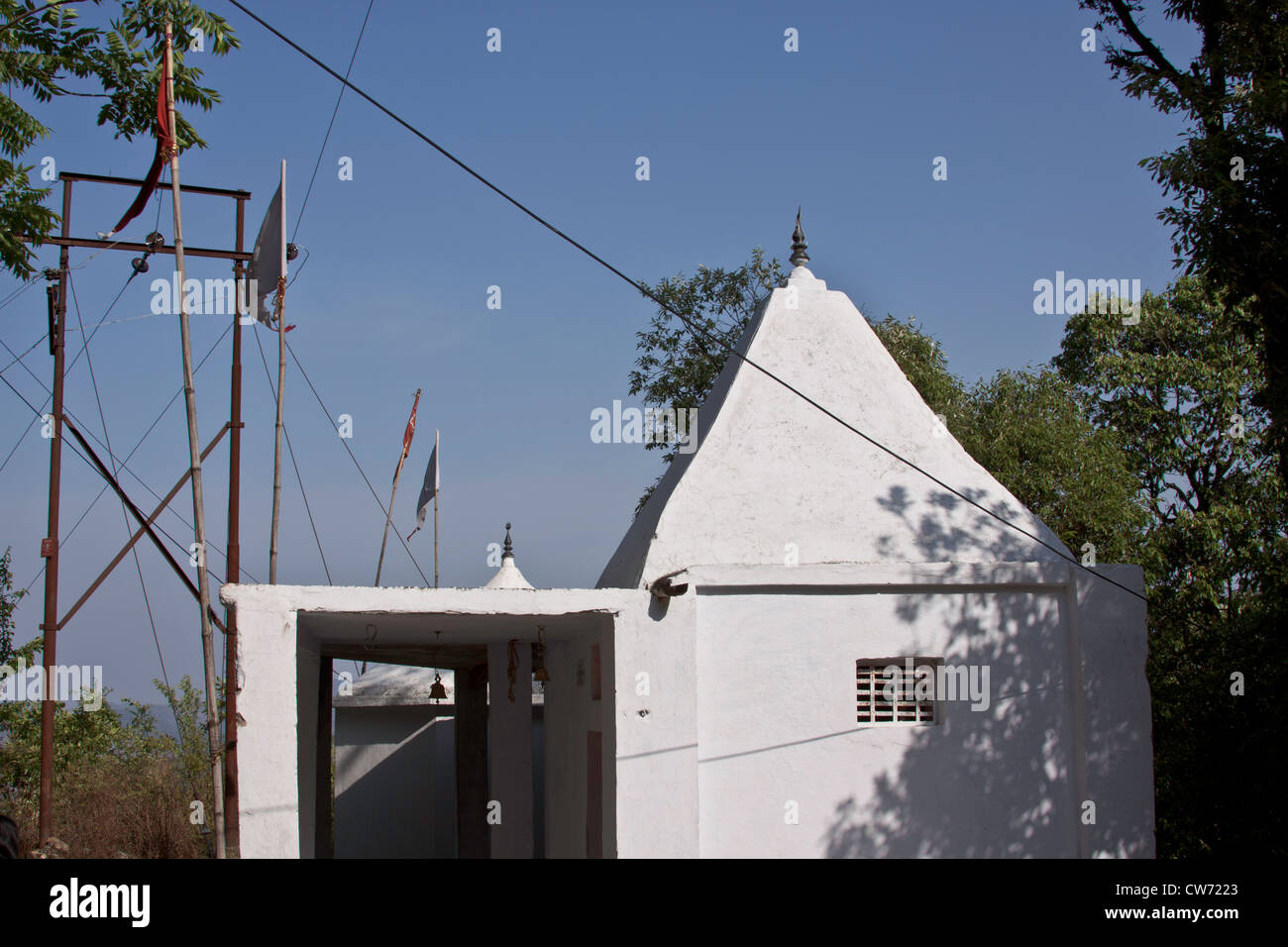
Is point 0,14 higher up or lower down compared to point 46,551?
higher up

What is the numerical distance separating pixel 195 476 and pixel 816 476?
5931 mm

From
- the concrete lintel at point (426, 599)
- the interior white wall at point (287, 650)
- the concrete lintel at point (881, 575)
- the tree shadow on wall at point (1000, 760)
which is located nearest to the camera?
the interior white wall at point (287, 650)

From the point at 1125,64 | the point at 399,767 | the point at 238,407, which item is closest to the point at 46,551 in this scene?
the point at 238,407

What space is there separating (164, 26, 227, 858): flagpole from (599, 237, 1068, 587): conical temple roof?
13.1 ft

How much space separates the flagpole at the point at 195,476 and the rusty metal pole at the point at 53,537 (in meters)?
2.52

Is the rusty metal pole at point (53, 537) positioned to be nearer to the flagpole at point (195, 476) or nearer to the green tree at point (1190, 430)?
the flagpole at point (195, 476)

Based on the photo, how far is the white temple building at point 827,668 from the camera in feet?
27.9

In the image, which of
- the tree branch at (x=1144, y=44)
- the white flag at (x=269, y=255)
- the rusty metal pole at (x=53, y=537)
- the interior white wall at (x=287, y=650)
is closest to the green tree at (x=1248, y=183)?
the tree branch at (x=1144, y=44)

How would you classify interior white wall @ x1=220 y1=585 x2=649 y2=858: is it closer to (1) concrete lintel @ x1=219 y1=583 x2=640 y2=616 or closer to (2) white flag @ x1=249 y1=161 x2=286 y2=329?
(1) concrete lintel @ x1=219 y1=583 x2=640 y2=616

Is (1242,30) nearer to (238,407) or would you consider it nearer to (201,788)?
(238,407)
